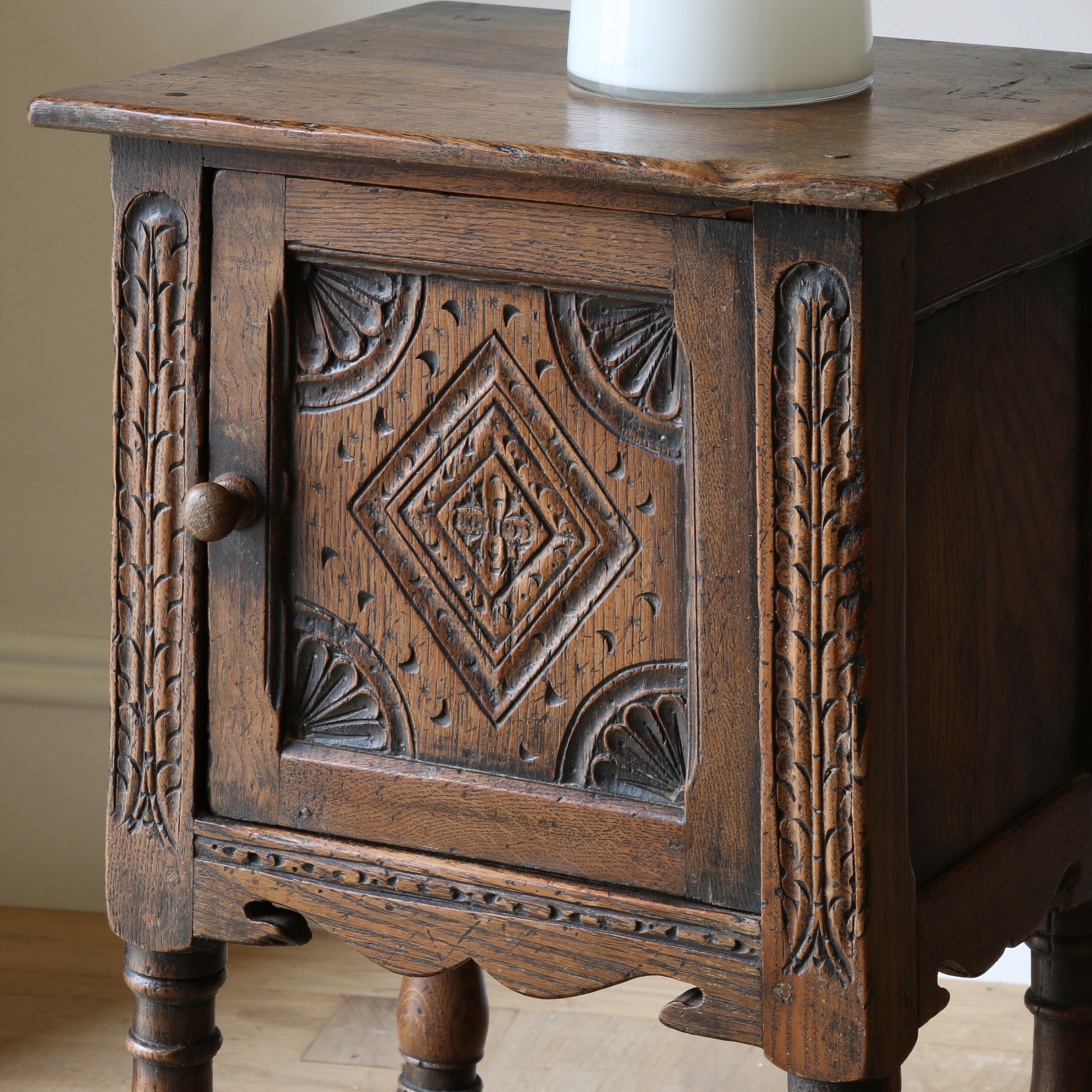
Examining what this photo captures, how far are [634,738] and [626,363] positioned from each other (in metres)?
0.18

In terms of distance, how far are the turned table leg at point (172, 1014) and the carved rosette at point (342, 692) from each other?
153mm

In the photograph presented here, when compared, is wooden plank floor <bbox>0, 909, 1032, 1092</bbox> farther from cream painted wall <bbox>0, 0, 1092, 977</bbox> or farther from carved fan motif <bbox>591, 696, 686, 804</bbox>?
carved fan motif <bbox>591, 696, 686, 804</bbox>

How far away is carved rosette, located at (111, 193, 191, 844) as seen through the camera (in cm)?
91

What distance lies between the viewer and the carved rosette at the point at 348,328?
34.6 inches

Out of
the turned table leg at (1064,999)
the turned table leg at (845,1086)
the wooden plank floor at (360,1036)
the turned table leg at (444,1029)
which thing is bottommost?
the wooden plank floor at (360,1036)

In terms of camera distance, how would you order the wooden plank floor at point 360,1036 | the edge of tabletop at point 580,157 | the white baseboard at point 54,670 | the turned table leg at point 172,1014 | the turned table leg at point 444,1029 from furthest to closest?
the white baseboard at point 54,670 < the wooden plank floor at point 360,1036 < the turned table leg at point 444,1029 < the turned table leg at point 172,1014 < the edge of tabletop at point 580,157

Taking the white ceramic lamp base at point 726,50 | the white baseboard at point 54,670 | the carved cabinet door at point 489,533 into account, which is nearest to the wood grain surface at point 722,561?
the carved cabinet door at point 489,533

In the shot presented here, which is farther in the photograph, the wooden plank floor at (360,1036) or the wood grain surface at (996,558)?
the wooden plank floor at (360,1036)

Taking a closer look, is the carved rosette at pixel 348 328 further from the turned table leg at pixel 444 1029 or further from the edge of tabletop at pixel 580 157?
the turned table leg at pixel 444 1029

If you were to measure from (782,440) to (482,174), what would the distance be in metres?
0.18

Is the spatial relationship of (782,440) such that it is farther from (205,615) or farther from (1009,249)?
(205,615)

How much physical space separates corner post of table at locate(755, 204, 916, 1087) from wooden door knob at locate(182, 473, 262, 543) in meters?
0.26

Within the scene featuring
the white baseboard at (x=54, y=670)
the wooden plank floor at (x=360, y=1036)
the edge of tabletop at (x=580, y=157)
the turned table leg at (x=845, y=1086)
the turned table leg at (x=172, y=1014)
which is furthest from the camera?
the white baseboard at (x=54, y=670)

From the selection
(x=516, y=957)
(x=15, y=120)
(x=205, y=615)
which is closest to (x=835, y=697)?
Result: (x=516, y=957)
